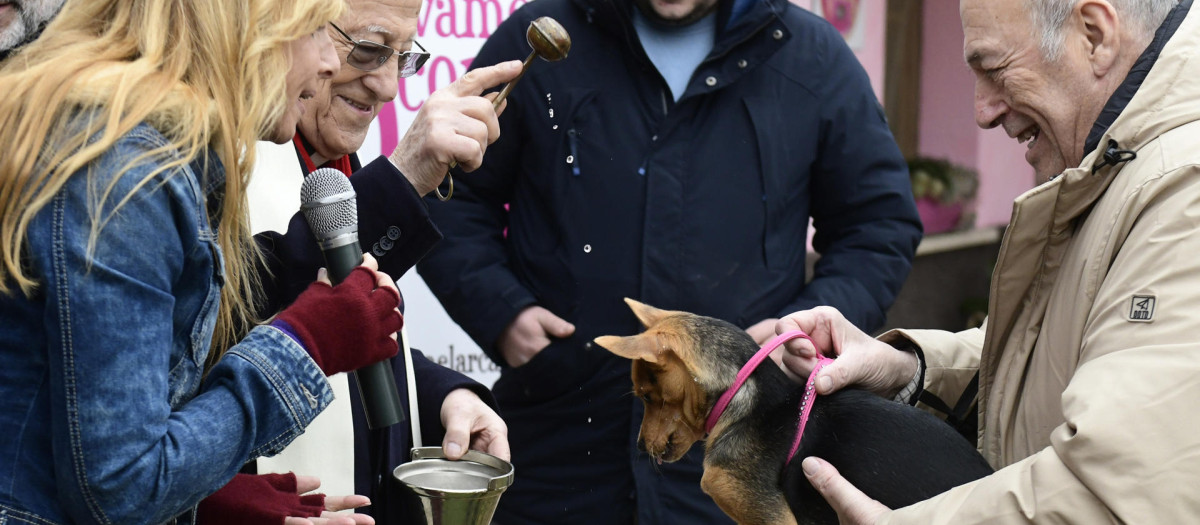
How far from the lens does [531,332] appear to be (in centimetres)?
370

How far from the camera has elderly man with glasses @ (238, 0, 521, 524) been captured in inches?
91.7

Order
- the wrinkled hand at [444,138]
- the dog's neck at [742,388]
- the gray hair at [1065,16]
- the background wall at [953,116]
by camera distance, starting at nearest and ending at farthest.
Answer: the gray hair at [1065,16]
the wrinkled hand at [444,138]
the dog's neck at [742,388]
the background wall at [953,116]

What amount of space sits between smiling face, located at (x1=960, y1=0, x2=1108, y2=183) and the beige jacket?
0.22 meters

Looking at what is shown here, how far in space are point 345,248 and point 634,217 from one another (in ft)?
6.08

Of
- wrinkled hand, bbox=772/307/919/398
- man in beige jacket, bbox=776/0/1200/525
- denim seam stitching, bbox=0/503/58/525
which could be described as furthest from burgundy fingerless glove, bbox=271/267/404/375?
wrinkled hand, bbox=772/307/919/398

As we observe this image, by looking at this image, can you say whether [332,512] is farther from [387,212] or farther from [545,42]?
[545,42]

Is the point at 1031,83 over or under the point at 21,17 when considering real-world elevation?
under

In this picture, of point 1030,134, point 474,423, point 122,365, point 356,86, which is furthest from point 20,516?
point 1030,134

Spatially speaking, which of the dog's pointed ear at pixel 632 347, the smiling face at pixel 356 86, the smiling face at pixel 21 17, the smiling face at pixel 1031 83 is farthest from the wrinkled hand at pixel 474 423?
the smiling face at pixel 1031 83

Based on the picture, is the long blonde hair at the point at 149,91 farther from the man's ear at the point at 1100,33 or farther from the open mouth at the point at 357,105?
the man's ear at the point at 1100,33

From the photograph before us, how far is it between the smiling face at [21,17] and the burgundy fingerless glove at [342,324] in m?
0.78

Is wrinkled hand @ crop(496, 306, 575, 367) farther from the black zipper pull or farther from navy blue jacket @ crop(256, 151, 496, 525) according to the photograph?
the black zipper pull

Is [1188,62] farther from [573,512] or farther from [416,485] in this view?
[573,512]

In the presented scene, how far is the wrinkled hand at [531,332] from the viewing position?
369 centimetres
